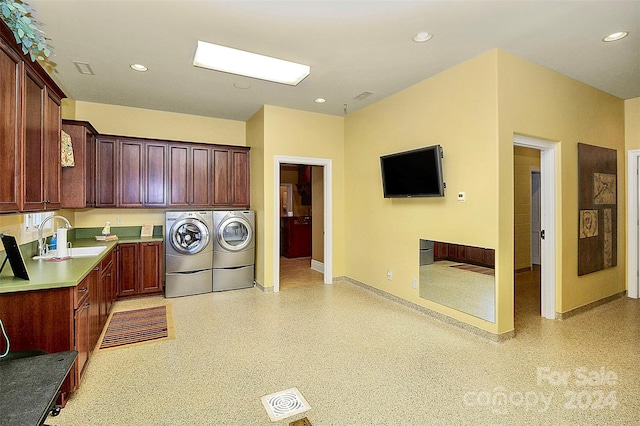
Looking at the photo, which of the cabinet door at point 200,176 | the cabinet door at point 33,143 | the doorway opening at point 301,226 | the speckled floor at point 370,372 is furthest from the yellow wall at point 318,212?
the cabinet door at point 33,143

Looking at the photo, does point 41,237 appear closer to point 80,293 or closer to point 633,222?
point 80,293

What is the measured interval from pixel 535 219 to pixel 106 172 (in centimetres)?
788

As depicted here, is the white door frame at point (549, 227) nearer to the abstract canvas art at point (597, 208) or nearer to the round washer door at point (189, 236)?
the abstract canvas art at point (597, 208)

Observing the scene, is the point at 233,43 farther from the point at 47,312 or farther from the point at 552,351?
the point at 552,351

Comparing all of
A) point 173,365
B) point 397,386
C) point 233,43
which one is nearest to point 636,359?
point 397,386

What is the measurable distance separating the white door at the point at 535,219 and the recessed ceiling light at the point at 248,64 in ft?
17.7

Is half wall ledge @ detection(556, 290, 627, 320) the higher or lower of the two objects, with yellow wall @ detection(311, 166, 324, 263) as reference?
lower

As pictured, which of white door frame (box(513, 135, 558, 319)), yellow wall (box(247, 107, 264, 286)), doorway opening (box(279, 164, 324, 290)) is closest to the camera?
white door frame (box(513, 135, 558, 319))

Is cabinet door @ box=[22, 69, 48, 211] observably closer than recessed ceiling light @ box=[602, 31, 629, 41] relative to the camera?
Yes

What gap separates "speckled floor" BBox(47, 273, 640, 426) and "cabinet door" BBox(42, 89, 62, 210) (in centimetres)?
148

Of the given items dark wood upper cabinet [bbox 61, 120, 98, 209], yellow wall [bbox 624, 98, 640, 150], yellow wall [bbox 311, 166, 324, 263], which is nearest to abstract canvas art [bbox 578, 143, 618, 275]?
yellow wall [bbox 624, 98, 640, 150]

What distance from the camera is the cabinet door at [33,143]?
219 cm

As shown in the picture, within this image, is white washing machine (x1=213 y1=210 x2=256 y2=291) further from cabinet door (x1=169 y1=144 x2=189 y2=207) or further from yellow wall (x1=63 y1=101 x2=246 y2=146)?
yellow wall (x1=63 y1=101 x2=246 y2=146)

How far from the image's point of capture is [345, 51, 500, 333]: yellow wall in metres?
Result: 3.27
